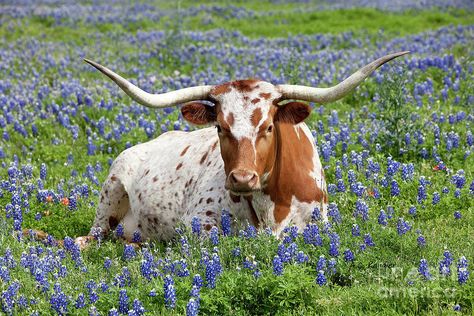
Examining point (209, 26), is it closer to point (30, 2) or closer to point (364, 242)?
point (30, 2)

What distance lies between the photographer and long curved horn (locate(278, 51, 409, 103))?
269 inches

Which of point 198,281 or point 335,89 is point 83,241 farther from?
point 335,89

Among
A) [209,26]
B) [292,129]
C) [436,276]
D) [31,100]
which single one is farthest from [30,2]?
[436,276]

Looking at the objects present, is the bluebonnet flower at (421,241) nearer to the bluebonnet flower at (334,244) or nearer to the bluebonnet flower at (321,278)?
the bluebonnet flower at (334,244)

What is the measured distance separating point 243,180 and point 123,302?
1434 millimetres

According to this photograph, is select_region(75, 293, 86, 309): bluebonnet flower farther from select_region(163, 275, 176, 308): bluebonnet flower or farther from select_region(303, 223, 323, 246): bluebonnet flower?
select_region(303, 223, 323, 246): bluebonnet flower

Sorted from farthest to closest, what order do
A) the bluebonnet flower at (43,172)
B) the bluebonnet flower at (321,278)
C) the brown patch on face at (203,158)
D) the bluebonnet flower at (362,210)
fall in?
1. the bluebonnet flower at (43,172)
2. the brown patch on face at (203,158)
3. the bluebonnet flower at (362,210)
4. the bluebonnet flower at (321,278)

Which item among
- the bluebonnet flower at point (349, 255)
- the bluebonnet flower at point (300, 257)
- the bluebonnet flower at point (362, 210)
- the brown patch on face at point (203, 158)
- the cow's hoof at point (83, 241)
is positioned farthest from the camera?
the cow's hoof at point (83, 241)

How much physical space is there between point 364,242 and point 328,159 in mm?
2849

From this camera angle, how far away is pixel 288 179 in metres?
7.63

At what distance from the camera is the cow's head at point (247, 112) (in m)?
6.91

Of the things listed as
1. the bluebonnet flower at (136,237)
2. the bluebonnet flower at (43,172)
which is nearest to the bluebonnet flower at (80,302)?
the bluebonnet flower at (136,237)

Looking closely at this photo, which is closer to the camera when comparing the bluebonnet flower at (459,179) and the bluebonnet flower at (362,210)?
the bluebonnet flower at (362,210)

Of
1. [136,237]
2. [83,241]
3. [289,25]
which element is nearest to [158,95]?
[136,237]
